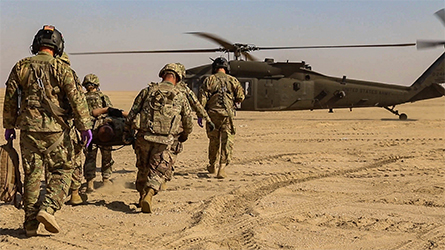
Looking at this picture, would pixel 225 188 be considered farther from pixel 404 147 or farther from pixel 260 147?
pixel 404 147

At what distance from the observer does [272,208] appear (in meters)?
6.14

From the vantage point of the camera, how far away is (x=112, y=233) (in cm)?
511

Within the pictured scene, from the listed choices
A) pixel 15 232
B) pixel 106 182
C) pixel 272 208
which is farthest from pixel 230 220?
pixel 106 182

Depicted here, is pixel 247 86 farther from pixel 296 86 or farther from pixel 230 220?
pixel 230 220

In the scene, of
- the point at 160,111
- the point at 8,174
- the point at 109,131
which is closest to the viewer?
the point at 8,174

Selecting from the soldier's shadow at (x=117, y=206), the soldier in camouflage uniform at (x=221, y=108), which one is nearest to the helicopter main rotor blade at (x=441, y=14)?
the soldier in camouflage uniform at (x=221, y=108)

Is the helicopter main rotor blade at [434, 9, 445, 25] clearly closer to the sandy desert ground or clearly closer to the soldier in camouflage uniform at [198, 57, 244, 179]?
Result: the sandy desert ground

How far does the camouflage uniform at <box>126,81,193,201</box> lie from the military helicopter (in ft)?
29.6

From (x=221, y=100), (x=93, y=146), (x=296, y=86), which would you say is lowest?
(x=93, y=146)

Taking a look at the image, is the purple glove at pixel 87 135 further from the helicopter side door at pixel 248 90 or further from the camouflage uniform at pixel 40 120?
the helicopter side door at pixel 248 90

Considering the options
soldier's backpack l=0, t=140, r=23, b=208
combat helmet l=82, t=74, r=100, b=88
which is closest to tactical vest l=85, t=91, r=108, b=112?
combat helmet l=82, t=74, r=100, b=88

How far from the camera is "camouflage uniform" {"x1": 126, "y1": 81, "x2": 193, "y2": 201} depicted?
5.94 metres

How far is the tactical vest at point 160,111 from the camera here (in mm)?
5941

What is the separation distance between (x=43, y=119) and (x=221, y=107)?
3.82 meters
